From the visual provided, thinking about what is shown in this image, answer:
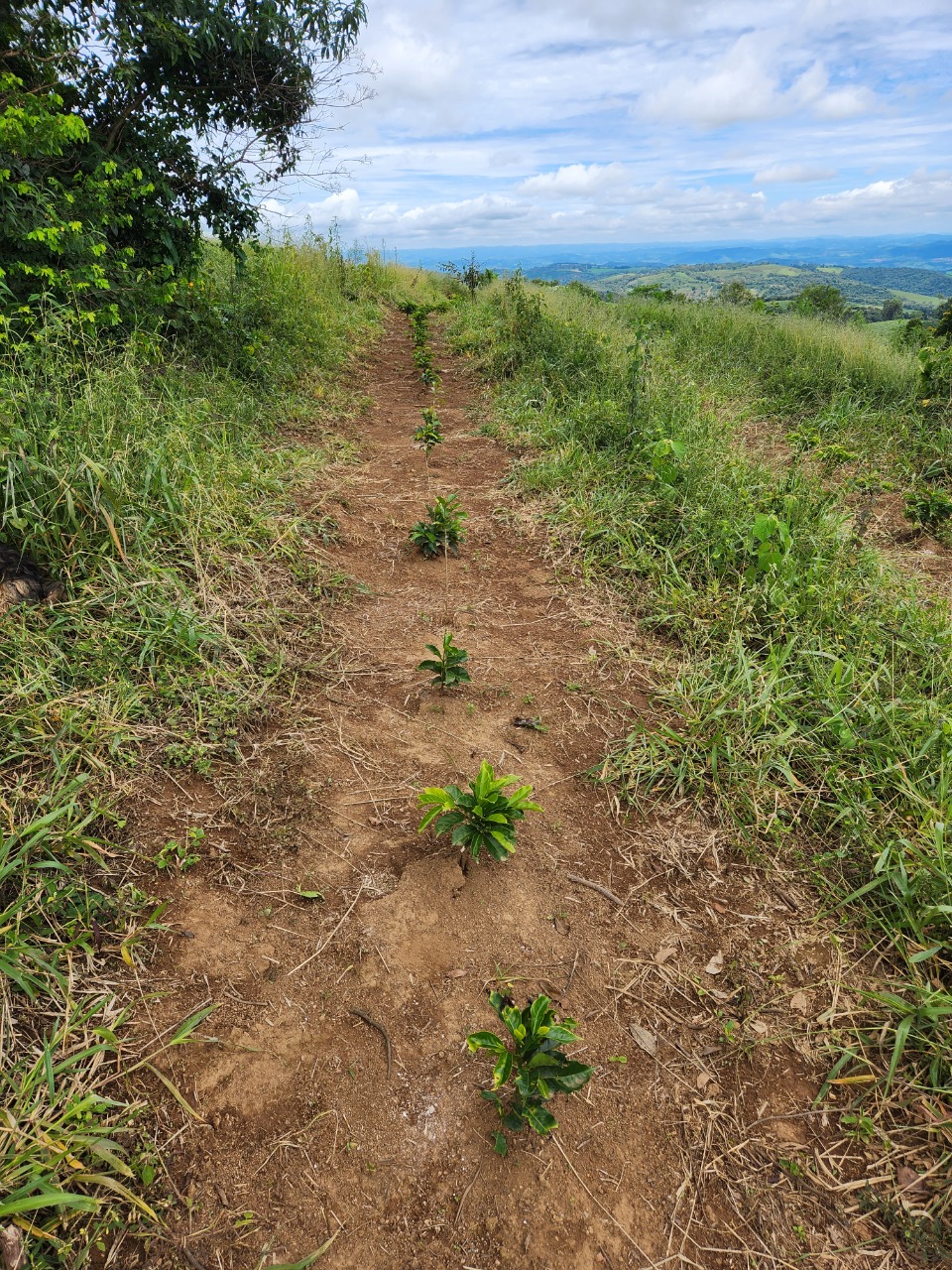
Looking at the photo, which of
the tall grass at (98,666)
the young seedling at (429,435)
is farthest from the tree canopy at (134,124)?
the young seedling at (429,435)

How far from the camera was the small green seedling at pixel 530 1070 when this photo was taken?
143 cm

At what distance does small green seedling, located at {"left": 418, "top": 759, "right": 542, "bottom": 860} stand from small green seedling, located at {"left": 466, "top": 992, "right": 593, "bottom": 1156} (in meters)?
0.51

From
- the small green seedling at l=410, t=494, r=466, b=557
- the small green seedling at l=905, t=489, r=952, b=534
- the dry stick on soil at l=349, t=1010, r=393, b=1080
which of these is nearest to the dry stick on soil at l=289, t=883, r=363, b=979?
the dry stick on soil at l=349, t=1010, r=393, b=1080

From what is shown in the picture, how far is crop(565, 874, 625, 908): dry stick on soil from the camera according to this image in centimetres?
203

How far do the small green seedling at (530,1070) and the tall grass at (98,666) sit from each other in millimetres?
744

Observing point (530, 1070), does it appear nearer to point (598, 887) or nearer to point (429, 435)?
point (598, 887)

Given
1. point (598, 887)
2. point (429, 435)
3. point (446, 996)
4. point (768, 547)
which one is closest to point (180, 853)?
point (446, 996)

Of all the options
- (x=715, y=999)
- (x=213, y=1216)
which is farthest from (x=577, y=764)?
(x=213, y=1216)

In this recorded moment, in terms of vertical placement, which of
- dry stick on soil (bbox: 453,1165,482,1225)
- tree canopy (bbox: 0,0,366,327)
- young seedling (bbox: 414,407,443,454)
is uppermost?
tree canopy (bbox: 0,0,366,327)

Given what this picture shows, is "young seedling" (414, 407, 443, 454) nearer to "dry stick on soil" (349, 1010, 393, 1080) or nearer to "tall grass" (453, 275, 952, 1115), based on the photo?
"tall grass" (453, 275, 952, 1115)

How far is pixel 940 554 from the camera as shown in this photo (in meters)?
4.54

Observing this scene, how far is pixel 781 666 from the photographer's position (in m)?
2.75

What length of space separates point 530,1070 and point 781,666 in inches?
76.7

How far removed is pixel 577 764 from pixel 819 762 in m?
0.92
